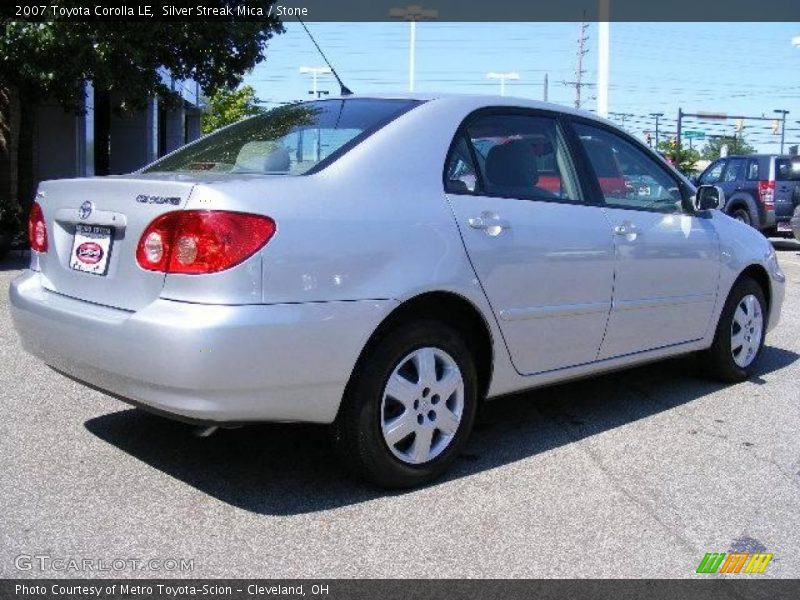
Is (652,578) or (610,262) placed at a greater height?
(610,262)

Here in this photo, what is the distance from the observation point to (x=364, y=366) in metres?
3.42

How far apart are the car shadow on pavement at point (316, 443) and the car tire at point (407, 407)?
15 cm

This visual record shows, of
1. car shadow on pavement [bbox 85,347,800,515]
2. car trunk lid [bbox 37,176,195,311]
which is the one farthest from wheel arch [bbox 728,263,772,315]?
car trunk lid [bbox 37,176,195,311]

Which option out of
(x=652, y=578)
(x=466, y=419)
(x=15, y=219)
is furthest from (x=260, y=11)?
(x=652, y=578)

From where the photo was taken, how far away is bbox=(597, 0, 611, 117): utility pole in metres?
19.0

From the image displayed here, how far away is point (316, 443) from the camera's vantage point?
4227 millimetres

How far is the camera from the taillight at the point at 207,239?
305 centimetres

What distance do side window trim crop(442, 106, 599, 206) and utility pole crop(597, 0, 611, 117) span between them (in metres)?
15.0

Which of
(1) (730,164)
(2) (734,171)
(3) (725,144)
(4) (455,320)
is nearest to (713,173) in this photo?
(1) (730,164)

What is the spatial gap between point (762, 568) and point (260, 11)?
11869mm

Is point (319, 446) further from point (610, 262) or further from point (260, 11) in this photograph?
point (260, 11)

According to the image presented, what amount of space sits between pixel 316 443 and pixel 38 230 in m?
1.60

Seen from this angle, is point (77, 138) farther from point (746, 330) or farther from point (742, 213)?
point (746, 330)

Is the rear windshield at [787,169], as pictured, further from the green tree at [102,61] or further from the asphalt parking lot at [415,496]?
the asphalt parking lot at [415,496]
